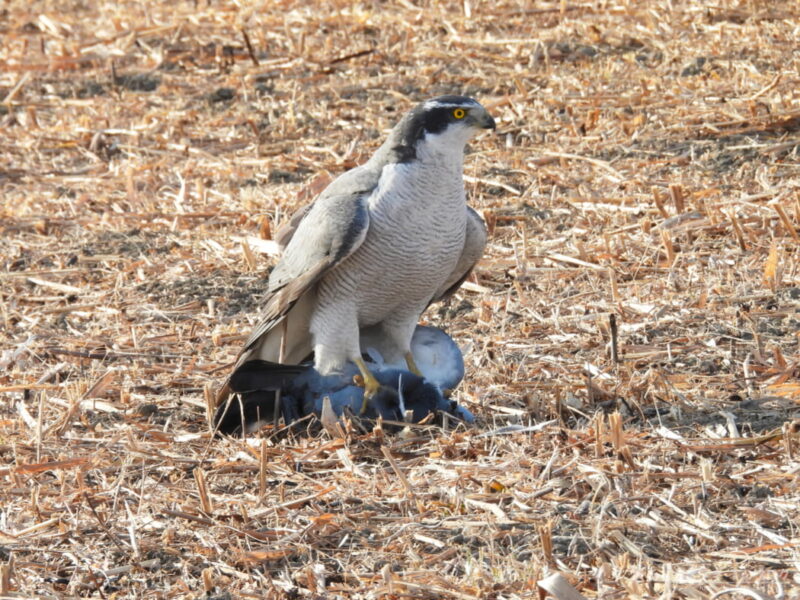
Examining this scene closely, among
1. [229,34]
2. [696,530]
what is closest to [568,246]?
[696,530]

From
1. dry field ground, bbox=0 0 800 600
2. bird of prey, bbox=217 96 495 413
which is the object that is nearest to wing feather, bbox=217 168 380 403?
bird of prey, bbox=217 96 495 413

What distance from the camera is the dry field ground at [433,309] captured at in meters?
4.34

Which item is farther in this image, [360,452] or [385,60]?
[385,60]

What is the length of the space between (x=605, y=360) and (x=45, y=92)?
7.26m

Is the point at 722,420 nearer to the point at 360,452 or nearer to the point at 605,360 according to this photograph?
the point at 605,360

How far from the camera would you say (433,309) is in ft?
23.4

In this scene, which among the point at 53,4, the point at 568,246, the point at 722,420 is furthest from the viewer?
the point at 53,4

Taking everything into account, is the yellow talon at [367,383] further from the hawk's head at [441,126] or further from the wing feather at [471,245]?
the hawk's head at [441,126]

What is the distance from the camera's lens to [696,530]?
425 cm

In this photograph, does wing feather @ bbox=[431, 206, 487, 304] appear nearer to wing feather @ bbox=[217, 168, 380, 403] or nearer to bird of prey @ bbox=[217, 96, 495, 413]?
bird of prey @ bbox=[217, 96, 495, 413]

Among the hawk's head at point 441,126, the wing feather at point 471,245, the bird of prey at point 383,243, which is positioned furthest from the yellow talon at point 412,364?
the hawk's head at point 441,126

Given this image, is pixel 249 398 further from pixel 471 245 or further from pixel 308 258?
pixel 471 245

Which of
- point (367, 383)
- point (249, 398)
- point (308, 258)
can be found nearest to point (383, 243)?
point (308, 258)

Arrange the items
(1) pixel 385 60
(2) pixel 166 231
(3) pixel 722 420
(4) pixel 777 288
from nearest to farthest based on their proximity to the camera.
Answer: (3) pixel 722 420
(4) pixel 777 288
(2) pixel 166 231
(1) pixel 385 60
